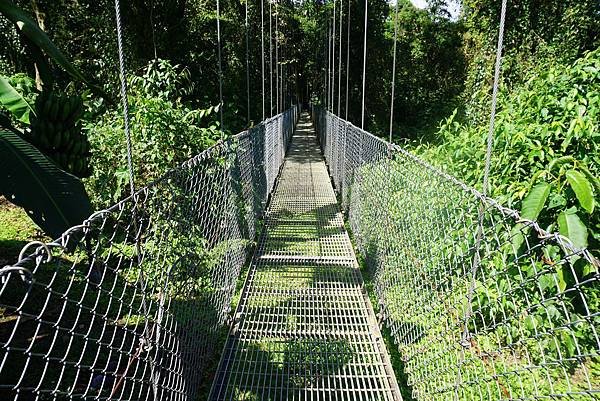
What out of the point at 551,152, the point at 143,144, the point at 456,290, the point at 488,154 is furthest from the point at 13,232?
the point at 551,152

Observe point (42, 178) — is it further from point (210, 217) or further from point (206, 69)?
point (206, 69)

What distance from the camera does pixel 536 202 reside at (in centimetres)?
166

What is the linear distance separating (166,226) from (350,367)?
4.19 ft

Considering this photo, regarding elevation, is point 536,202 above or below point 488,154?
below

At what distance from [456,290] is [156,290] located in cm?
180

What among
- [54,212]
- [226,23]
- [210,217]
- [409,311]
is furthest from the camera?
[226,23]

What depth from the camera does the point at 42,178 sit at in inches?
53.5

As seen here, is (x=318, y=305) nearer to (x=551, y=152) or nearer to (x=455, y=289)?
(x=455, y=289)

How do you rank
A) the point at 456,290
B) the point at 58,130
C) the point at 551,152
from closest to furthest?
1. the point at 58,130
2. the point at 456,290
3. the point at 551,152

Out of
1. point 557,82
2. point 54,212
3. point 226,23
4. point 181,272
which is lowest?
point 181,272

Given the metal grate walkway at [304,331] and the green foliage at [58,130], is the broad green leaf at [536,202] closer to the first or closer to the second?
the metal grate walkway at [304,331]

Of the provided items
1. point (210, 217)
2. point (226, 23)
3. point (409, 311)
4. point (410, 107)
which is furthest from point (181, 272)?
point (410, 107)

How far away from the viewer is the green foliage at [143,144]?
2.69m

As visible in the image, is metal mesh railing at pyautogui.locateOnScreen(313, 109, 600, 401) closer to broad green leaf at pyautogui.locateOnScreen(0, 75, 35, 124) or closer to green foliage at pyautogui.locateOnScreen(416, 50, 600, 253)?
green foliage at pyautogui.locateOnScreen(416, 50, 600, 253)
